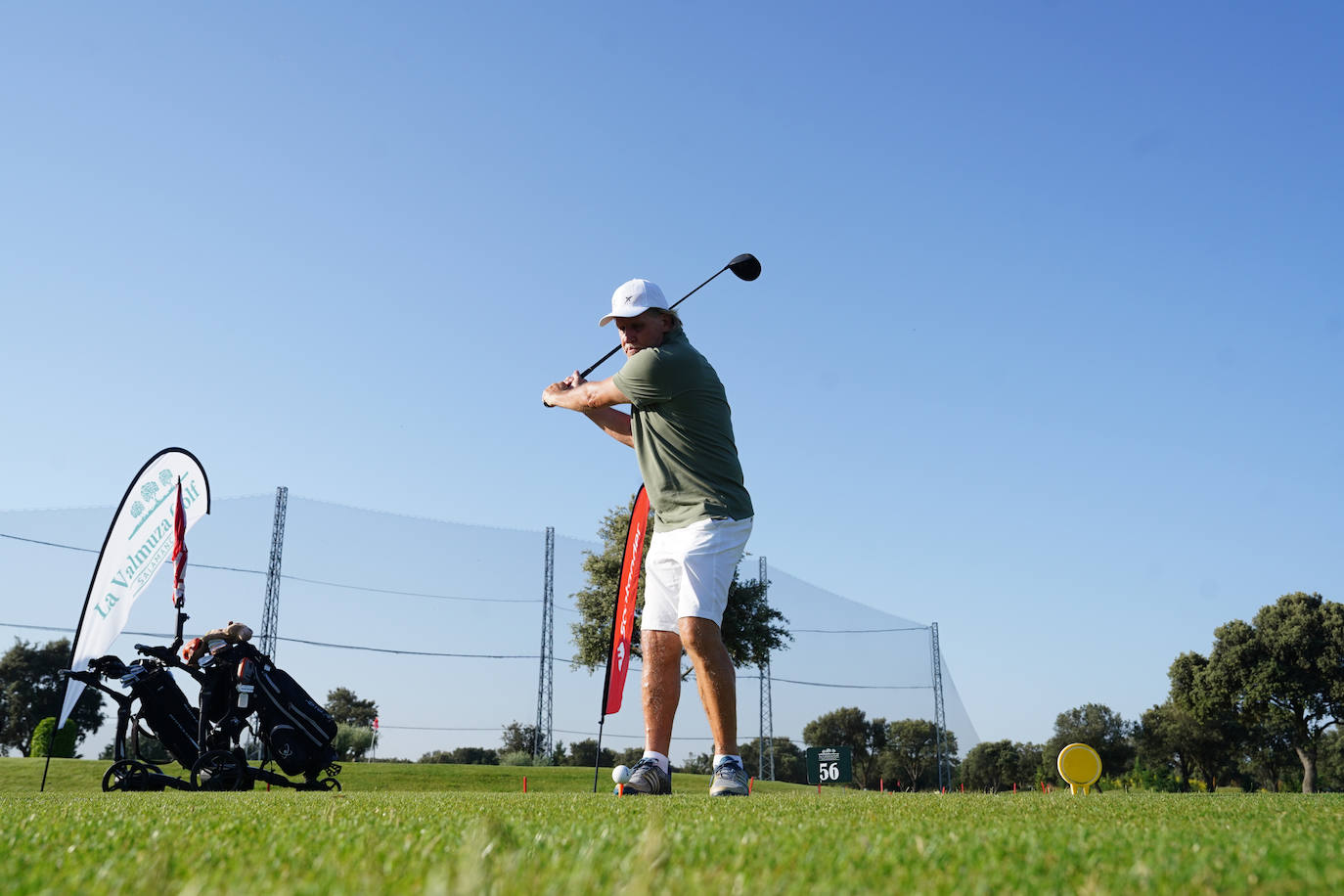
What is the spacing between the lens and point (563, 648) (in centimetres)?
3334

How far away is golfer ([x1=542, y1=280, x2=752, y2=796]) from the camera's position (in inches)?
175

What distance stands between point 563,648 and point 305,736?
25.7 metres

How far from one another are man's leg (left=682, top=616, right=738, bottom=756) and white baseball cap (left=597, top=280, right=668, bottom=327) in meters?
1.69

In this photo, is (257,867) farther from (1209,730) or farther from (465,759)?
(1209,730)

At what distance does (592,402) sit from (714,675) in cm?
171

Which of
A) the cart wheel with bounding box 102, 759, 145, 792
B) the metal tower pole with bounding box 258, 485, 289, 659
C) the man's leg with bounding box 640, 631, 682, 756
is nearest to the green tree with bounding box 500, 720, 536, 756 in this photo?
the metal tower pole with bounding box 258, 485, 289, 659

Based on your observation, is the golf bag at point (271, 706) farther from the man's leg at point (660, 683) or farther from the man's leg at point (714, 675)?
the man's leg at point (714, 675)

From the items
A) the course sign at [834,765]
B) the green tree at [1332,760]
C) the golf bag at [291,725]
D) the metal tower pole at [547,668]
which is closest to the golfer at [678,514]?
the golf bag at [291,725]

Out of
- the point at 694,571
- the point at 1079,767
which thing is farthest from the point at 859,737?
the point at 694,571

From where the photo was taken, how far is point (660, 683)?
4.60 meters

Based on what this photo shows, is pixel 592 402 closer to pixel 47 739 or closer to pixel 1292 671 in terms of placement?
pixel 47 739

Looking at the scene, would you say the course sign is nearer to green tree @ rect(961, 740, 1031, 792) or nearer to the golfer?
the golfer

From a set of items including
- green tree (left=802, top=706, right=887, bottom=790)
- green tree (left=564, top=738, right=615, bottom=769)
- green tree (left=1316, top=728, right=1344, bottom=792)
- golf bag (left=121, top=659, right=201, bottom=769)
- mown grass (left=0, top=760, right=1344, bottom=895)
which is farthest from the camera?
green tree (left=1316, top=728, right=1344, bottom=792)

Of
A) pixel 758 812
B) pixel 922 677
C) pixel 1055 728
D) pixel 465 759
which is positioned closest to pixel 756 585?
pixel 465 759
